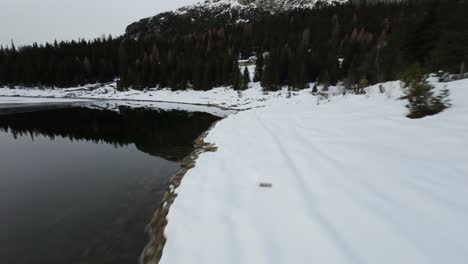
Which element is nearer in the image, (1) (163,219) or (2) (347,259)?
(2) (347,259)

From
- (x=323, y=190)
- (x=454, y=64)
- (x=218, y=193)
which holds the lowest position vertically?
(x=218, y=193)

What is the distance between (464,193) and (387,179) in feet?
4.10

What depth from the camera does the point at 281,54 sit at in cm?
5634

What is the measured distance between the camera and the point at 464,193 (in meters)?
4.37

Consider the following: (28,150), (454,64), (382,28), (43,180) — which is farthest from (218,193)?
(382,28)

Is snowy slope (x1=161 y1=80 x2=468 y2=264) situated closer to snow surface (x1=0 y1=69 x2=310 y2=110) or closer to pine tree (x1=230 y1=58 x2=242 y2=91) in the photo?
snow surface (x1=0 y1=69 x2=310 y2=110)

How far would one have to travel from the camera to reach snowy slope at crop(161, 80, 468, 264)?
3742 millimetres

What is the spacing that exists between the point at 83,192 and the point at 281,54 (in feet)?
173

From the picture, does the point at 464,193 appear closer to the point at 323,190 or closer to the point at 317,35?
the point at 323,190

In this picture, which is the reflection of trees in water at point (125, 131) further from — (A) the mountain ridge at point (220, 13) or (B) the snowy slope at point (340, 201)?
(A) the mountain ridge at point (220, 13)

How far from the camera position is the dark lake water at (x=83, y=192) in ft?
21.5

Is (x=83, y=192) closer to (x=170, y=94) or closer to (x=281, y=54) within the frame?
(x=170, y=94)

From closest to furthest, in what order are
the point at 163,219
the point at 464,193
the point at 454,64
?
the point at 464,193 → the point at 163,219 → the point at 454,64

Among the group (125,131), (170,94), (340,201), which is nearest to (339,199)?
(340,201)
